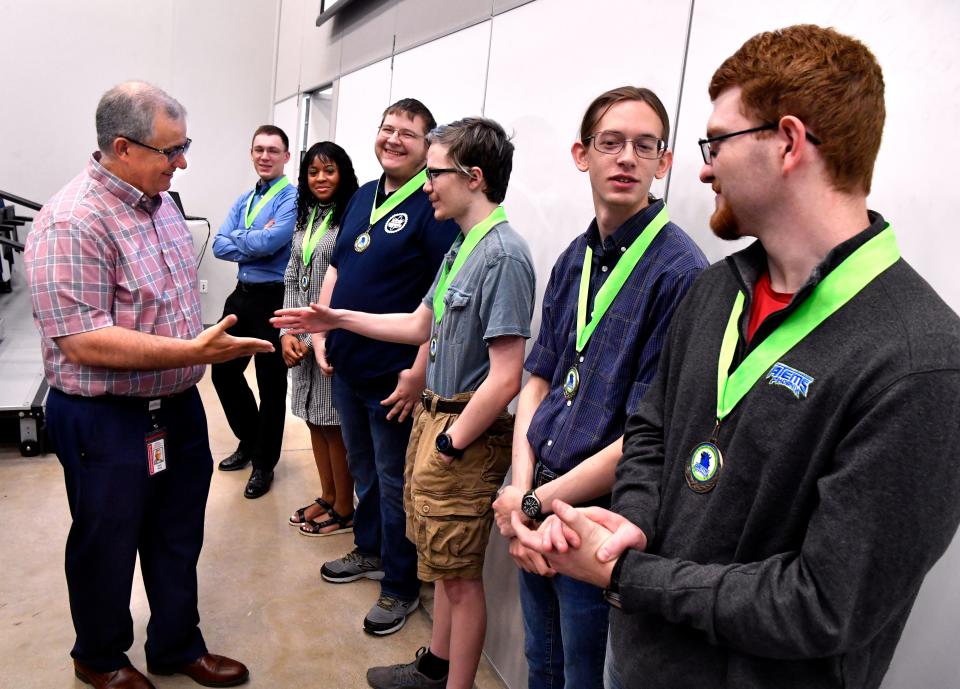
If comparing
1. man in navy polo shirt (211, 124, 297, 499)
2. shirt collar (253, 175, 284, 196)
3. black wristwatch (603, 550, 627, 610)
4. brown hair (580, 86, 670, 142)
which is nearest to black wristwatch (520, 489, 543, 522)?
black wristwatch (603, 550, 627, 610)

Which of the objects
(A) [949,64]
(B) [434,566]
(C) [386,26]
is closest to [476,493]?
(B) [434,566]

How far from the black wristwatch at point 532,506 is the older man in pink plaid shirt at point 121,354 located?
929 mm

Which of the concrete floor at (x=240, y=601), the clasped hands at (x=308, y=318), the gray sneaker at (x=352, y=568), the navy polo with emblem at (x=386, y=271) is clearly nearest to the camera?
the clasped hands at (x=308, y=318)

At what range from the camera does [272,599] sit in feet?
9.27

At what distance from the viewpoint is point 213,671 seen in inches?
89.7

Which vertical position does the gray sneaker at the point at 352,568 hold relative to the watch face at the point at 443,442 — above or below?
below

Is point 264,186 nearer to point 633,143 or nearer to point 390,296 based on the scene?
point 390,296

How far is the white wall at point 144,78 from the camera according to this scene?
244 inches

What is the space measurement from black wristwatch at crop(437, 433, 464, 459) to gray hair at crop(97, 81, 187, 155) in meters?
1.16

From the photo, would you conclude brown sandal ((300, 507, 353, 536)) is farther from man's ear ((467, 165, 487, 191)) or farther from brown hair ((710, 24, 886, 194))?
brown hair ((710, 24, 886, 194))

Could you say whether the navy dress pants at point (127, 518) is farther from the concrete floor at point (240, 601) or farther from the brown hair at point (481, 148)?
the brown hair at point (481, 148)

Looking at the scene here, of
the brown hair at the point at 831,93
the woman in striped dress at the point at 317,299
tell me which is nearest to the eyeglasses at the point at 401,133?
the woman in striped dress at the point at 317,299

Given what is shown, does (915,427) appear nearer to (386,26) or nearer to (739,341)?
(739,341)

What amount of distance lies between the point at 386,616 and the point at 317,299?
1.42 meters
